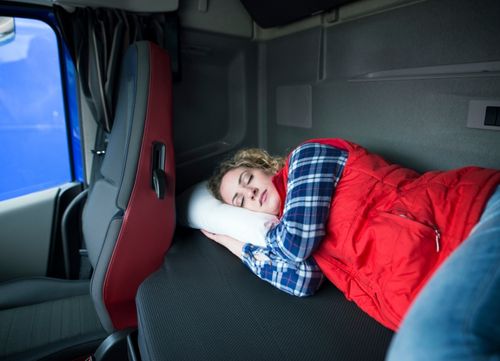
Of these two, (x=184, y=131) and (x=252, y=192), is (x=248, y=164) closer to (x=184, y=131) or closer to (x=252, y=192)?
→ (x=252, y=192)

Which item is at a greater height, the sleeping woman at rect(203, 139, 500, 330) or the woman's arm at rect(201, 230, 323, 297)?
the sleeping woman at rect(203, 139, 500, 330)

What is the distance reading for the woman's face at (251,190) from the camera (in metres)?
1.43

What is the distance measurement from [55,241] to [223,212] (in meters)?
0.99

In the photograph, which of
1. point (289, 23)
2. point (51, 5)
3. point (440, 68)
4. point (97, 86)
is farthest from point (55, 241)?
point (440, 68)

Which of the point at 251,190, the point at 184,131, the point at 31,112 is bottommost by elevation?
the point at 251,190

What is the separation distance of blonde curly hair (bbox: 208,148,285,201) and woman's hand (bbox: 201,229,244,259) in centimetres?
19

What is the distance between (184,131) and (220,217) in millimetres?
775

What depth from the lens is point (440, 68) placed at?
1.25 metres

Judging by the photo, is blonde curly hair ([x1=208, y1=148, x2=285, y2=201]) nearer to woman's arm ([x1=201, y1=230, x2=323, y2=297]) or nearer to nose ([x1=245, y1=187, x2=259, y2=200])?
nose ([x1=245, y1=187, x2=259, y2=200])

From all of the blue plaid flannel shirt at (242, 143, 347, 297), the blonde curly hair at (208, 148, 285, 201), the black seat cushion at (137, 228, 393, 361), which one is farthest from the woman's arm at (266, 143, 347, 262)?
the blonde curly hair at (208, 148, 285, 201)

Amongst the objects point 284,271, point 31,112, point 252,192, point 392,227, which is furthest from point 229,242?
point 31,112

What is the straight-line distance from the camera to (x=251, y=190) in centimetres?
146

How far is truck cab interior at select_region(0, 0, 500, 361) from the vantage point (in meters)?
1.09

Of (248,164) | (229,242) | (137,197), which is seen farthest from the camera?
(248,164)
